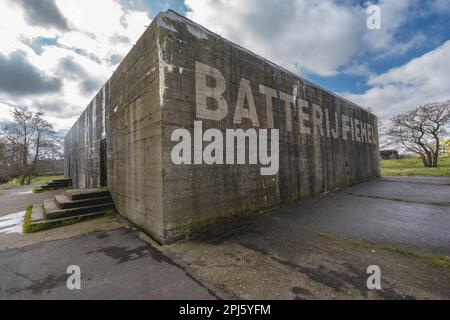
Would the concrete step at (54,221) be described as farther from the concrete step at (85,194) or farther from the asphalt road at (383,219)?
the asphalt road at (383,219)

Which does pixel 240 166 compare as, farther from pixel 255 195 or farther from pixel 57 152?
pixel 57 152

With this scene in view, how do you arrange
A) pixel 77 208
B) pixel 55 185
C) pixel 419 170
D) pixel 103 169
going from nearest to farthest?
pixel 77 208 < pixel 103 169 < pixel 55 185 < pixel 419 170

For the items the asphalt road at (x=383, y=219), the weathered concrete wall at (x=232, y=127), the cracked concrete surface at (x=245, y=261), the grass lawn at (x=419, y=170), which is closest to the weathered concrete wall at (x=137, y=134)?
the weathered concrete wall at (x=232, y=127)

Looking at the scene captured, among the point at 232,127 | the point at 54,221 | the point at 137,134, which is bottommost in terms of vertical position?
the point at 54,221

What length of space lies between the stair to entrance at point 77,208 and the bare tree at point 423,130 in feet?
88.2

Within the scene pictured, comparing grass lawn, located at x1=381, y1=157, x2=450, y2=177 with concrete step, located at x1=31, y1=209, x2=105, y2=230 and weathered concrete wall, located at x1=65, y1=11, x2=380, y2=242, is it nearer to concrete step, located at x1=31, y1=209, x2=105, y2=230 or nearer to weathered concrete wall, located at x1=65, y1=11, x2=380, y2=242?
weathered concrete wall, located at x1=65, y1=11, x2=380, y2=242

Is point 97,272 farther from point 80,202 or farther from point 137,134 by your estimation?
point 80,202

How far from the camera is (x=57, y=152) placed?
2300 cm

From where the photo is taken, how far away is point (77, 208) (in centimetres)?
509

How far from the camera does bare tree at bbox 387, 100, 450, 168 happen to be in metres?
18.0

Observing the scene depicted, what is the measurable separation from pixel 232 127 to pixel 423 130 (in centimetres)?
2484

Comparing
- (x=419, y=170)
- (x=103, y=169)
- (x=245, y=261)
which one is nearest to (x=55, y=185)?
(x=103, y=169)

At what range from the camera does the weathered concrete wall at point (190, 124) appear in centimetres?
364

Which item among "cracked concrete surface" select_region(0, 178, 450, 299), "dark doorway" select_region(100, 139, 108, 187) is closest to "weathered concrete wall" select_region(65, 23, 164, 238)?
"dark doorway" select_region(100, 139, 108, 187)
